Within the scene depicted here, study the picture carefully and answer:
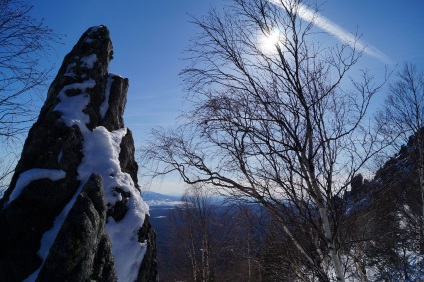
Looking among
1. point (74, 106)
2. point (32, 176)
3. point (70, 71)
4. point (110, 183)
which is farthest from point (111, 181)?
point (70, 71)

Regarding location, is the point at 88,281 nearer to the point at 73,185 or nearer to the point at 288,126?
the point at 73,185

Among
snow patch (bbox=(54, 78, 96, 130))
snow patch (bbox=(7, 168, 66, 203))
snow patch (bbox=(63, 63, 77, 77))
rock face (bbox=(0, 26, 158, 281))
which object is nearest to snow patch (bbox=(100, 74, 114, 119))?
rock face (bbox=(0, 26, 158, 281))

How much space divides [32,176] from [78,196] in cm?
161

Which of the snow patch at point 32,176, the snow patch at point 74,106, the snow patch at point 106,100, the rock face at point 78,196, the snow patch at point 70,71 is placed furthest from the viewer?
the snow patch at point 106,100

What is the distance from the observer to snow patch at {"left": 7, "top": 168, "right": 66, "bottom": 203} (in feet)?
14.6

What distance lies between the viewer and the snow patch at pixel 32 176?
4453 mm

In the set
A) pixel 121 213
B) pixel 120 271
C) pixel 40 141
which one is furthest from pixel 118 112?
pixel 120 271

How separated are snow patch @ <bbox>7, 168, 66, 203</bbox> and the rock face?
0.05 ft

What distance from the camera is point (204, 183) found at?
4117 mm

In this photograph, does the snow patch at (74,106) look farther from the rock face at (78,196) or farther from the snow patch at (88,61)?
the snow patch at (88,61)

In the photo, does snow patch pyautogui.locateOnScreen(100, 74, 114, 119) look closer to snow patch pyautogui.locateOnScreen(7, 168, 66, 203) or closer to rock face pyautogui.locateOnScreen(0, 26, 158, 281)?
rock face pyautogui.locateOnScreen(0, 26, 158, 281)

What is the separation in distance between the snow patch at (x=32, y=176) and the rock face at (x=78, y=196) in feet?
0.05

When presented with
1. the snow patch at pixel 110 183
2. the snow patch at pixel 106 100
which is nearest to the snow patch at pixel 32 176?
the snow patch at pixel 110 183

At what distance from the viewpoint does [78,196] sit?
359cm
